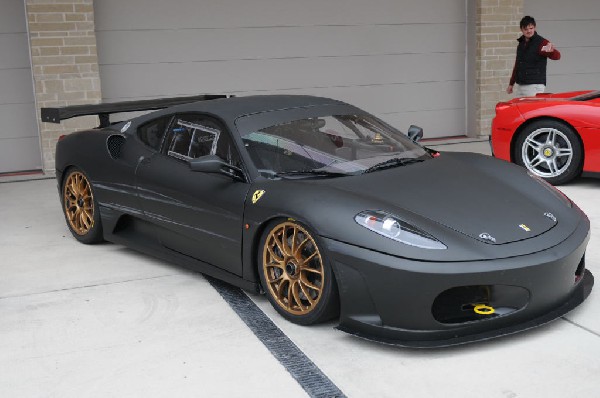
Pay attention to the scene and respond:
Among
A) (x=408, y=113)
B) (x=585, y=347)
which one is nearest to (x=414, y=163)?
(x=585, y=347)

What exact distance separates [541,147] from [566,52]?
509 cm

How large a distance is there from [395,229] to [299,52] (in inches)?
271

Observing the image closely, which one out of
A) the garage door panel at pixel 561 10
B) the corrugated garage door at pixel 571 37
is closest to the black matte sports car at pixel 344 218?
the garage door panel at pixel 561 10

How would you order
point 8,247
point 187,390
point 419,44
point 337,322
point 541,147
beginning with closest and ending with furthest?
point 187,390, point 337,322, point 8,247, point 541,147, point 419,44

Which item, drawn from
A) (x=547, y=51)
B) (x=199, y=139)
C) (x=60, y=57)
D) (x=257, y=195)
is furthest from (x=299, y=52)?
(x=257, y=195)

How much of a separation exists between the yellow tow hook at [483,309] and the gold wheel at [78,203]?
315cm

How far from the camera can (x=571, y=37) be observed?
11.9 meters

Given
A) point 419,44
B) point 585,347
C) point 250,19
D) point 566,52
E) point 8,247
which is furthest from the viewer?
point 566,52

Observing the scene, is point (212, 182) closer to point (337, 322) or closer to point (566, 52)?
point (337, 322)

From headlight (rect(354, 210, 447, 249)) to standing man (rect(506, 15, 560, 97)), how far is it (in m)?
5.79

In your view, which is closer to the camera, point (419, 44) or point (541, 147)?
point (541, 147)

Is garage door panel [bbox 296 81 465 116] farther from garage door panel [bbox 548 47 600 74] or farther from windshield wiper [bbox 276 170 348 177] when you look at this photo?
windshield wiper [bbox 276 170 348 177]

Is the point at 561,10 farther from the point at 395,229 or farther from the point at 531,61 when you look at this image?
the point at 395,229

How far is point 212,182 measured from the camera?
4508 millimetres
